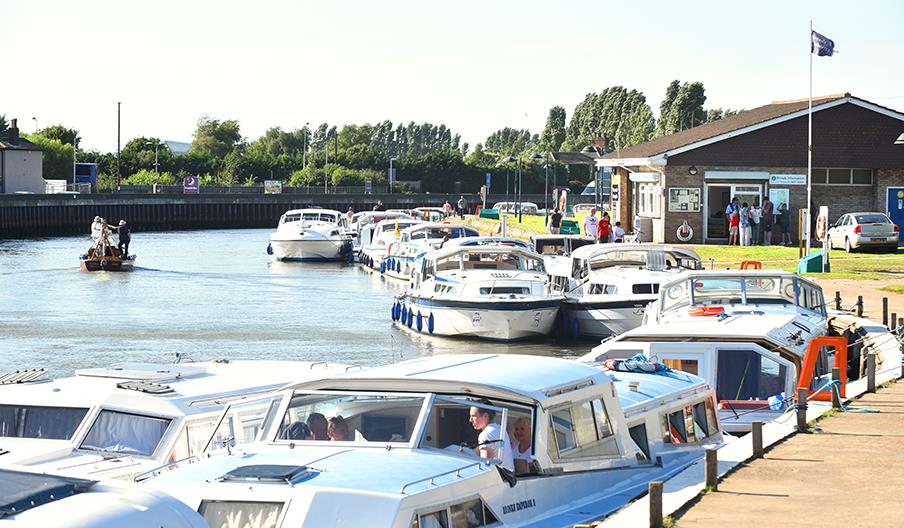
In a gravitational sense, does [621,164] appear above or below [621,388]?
above

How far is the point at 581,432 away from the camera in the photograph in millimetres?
14023

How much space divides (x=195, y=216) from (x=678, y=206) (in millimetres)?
71938

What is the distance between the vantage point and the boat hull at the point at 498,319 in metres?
36.6

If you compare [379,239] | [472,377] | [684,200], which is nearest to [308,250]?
[379,239]

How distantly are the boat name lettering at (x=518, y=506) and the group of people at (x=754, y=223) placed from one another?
43.6m

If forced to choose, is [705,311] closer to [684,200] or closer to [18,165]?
[684,200]

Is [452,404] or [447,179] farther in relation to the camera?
[447,179]

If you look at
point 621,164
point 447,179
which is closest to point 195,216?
point 447,179

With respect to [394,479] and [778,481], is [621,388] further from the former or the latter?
[394,479]

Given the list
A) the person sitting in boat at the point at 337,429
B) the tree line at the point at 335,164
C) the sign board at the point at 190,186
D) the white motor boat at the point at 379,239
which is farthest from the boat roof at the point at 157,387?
the tree line at the point at 335,164

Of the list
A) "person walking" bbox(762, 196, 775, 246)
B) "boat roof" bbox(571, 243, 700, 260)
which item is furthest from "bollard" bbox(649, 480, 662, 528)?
"person walking" bbox(762, 196, 775, 246)

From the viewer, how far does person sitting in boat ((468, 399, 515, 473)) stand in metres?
12.5

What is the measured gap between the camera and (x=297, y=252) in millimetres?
70500

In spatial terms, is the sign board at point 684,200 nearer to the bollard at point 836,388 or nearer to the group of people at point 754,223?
the group of people at point 754,223
